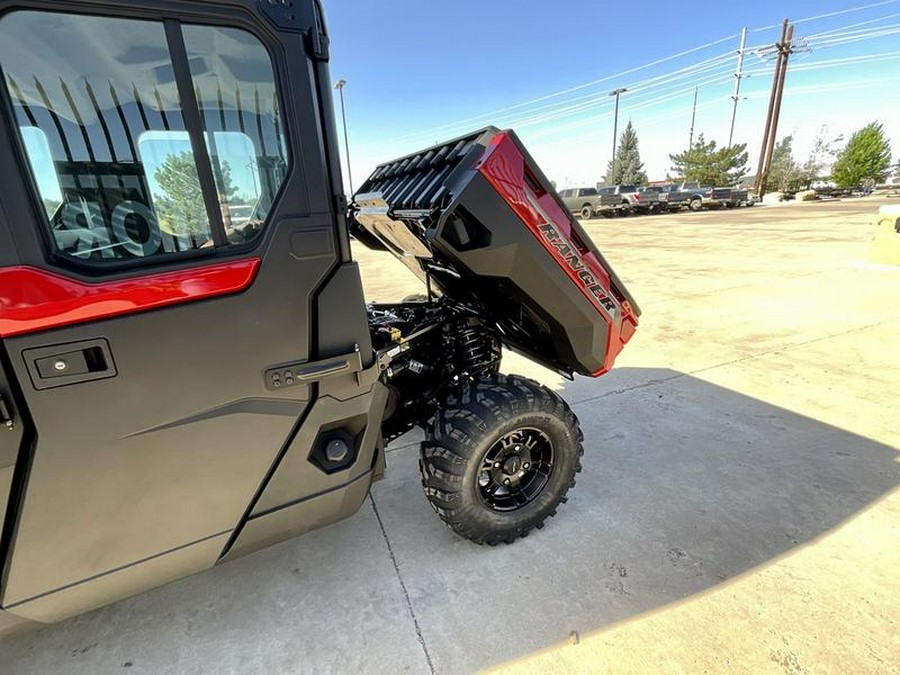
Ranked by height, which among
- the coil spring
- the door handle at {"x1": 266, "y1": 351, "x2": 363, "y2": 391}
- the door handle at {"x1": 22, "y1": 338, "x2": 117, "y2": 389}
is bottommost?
the coil spring

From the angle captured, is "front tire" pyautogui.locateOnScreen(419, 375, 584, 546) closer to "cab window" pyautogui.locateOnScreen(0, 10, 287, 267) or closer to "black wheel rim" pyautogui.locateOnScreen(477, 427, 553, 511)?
"black wheel rim" pyautogui.locateOnScreen(477, 427, 553, 511)

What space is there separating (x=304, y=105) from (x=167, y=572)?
1.77m

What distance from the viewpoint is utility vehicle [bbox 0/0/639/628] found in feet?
4.16

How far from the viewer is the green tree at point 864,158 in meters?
50.5

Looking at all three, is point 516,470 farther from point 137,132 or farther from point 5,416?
point 137,132

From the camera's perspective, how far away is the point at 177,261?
4.76 ft

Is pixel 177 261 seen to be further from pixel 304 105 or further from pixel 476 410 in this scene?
pixel 476 410

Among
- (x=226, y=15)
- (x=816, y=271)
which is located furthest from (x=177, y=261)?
→ (x=816, y=271)

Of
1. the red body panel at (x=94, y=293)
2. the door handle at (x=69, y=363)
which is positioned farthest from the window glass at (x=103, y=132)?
the door handle at (x=69, y=363)

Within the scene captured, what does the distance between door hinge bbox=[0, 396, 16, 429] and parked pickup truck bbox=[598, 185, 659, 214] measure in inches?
1208

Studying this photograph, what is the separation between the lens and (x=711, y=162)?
53562 mm

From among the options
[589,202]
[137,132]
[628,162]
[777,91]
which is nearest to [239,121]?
[137,132]

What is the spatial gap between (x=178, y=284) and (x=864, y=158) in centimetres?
7171

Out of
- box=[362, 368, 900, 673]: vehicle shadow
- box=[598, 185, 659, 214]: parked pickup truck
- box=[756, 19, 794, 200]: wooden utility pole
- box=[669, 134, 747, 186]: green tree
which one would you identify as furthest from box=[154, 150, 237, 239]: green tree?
box=[669, 134, 747, 186]: green tree
